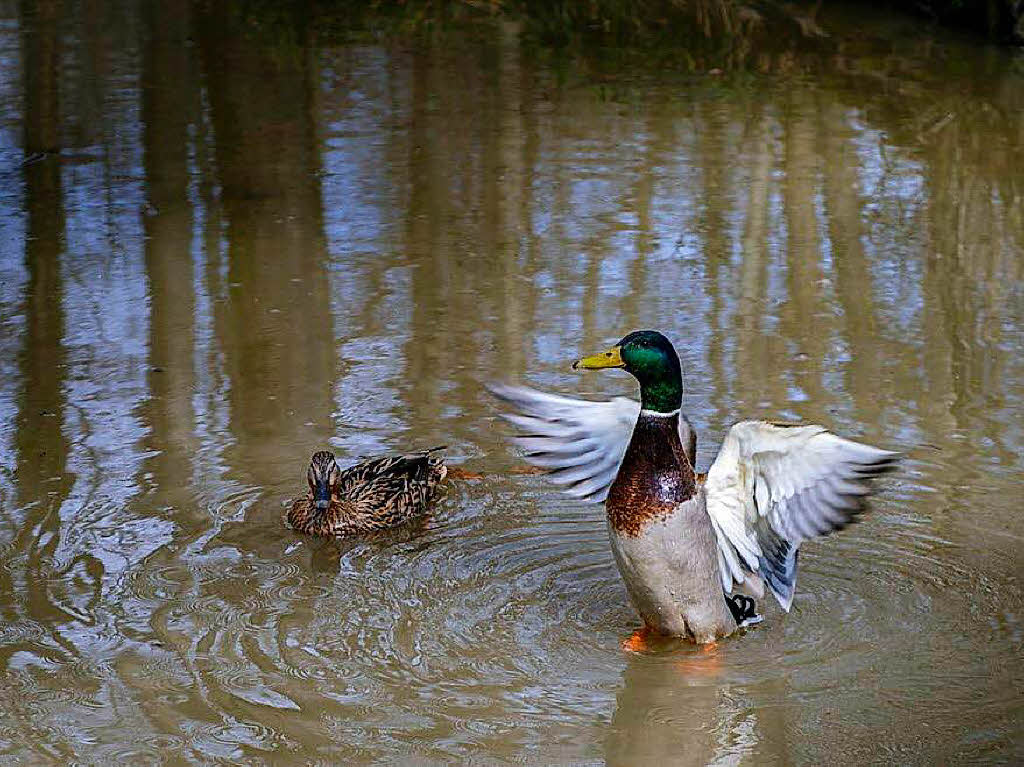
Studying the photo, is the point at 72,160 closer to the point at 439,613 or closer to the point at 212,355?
the point at 212,355

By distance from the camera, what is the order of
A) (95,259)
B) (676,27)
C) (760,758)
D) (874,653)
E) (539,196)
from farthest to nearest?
(676,27), (539,196), (95,259), (874,653), (760,758)

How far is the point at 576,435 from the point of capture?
215 inches

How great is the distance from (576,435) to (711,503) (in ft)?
1.89

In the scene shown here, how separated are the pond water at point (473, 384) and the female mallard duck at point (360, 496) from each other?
8cm

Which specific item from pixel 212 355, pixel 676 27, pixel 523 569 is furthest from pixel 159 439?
pixel 676 27

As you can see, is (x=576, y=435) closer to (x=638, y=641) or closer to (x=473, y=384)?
(x=638, y=641)

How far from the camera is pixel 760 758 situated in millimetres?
4484

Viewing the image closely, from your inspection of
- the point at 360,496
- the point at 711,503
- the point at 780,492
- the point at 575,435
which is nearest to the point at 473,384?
the point at 360,496

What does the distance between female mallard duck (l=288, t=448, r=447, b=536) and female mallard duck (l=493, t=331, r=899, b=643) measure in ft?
3.65

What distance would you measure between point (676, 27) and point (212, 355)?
10.7 meters

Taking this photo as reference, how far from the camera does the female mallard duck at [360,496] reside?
19.6ft

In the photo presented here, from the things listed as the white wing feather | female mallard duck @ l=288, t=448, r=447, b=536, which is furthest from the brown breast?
female mallard duck @ l=288, t=448, r=447, b=536

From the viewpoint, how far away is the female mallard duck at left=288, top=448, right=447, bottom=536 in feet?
19.6

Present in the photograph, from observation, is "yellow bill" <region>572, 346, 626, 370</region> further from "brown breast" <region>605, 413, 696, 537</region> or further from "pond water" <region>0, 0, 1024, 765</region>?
"pond water" <region>0, 0, 1024, 765</region>
